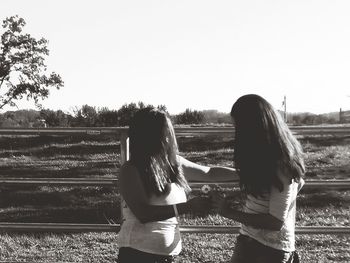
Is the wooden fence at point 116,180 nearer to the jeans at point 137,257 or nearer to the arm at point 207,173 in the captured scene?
the arm at point 207,173

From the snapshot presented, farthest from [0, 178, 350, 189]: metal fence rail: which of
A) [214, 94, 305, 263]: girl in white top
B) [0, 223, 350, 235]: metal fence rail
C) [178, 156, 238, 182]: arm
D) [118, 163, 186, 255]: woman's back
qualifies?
[214, 94, 305, 263]: girl in white top

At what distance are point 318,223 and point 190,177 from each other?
5.09 m

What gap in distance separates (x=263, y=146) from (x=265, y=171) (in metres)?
0.12

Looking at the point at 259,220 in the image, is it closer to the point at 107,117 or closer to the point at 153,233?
the point at 153,233

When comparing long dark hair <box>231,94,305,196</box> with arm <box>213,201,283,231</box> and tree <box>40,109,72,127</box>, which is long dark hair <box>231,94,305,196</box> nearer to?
arm <box>213,201,283,231</box>


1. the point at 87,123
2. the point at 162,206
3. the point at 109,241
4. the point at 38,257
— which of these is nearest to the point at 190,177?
the point at 162,206

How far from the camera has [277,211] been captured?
286 centimetres

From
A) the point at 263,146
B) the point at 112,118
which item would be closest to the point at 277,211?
the point at 263,146

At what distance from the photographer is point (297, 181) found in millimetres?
2887

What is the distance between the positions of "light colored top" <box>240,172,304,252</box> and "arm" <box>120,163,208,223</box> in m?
0.26

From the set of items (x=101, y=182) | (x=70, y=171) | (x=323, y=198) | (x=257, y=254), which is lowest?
(x=323, y=198)

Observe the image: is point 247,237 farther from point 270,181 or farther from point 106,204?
point 106,204

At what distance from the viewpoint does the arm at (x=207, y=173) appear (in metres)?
3.43

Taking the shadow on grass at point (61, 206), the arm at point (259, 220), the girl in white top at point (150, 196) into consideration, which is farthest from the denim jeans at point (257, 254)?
the shadow on grass at point (61, 206)
